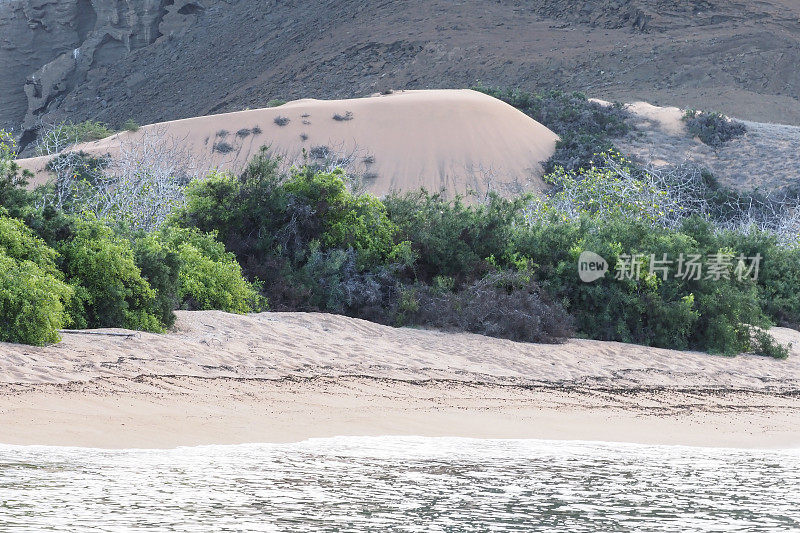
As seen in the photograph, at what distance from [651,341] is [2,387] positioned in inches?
395

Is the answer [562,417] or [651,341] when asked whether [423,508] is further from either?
[651,341]

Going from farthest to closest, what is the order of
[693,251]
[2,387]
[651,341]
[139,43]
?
[139,43] → [693,251] → [651,341] → [2,387]

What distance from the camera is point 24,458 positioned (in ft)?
22.8

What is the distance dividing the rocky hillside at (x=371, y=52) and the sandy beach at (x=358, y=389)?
50764mm

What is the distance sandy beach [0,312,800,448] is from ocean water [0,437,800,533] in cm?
68

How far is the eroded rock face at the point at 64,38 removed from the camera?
264 feet

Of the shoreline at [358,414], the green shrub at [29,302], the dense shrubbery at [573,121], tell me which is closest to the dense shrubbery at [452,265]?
the shoreline at [358,414]

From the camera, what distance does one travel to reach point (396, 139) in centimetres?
4219

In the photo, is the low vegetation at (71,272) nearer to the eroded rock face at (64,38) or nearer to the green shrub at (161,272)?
the green shrub at (161,272)

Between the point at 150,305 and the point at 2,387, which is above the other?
the point at 150,305

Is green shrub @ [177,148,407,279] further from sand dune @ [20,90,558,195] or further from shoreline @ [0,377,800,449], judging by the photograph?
sand dune @ [20,90,558,195]

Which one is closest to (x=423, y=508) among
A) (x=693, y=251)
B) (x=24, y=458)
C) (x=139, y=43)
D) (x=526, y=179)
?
(x=24, y=458)

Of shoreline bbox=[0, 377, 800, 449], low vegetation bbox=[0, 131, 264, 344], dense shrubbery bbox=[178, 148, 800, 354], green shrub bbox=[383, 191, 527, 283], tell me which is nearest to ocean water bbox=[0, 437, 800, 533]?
shoreline bbox=[0, 377, 800, 449]

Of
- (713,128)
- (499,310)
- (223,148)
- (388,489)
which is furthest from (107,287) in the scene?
(713,128)
